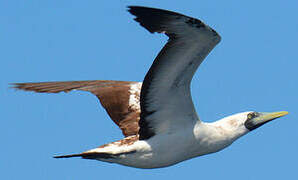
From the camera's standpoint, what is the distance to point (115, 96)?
11.7 m

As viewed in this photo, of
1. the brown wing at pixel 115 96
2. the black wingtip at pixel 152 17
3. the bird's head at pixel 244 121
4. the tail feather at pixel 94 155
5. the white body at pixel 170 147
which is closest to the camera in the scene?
the black wingtip at pixel 152 17

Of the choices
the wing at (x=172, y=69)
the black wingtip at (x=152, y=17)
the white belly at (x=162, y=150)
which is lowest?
the white belly at (x=162, y=150)

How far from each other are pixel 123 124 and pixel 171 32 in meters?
3.40

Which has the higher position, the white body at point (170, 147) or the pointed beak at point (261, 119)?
the pointed beak at point (261, 119)

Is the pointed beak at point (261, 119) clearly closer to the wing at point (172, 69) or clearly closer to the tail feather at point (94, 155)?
the wing at point (172, 69)

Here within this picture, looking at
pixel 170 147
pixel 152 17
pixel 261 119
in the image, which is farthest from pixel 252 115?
pixel 152 17

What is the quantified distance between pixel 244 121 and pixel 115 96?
272 cm

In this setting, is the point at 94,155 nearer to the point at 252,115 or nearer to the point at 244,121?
the point at 244,121

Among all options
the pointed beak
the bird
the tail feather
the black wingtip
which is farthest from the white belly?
the black wingtip

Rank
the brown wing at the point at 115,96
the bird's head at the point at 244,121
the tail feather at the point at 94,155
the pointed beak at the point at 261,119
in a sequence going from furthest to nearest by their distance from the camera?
the brown wing at the point at 115,96 → the pointed beak at the point at 261,119 → the bird's head at the point at 244,121 → the tail feather at the point at 94,155

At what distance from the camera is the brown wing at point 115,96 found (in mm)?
11227

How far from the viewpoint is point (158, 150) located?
9.83 m

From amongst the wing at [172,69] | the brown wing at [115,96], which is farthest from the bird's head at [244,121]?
the brown wing at [115,96]

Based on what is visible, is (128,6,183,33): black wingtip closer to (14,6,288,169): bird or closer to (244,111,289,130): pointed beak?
(14,6,288,169): bird
